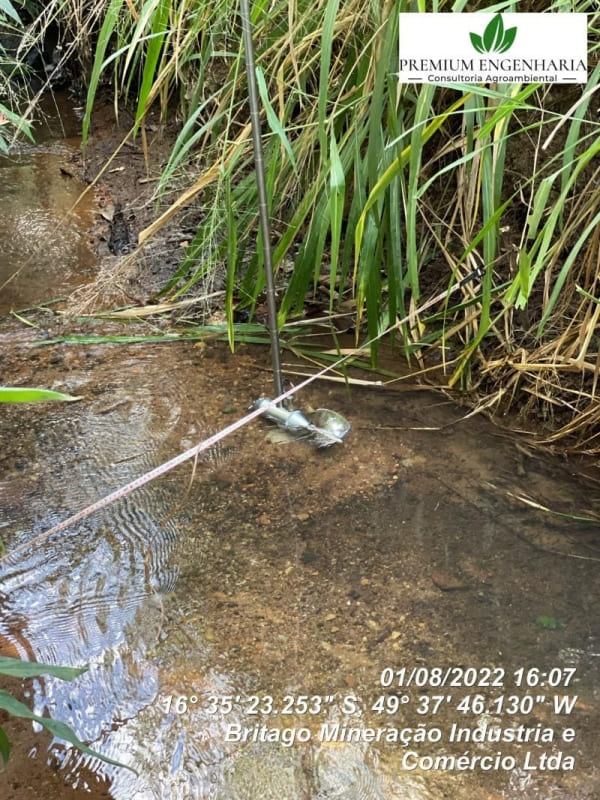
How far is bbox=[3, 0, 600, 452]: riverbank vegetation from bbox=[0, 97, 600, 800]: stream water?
0.17 m

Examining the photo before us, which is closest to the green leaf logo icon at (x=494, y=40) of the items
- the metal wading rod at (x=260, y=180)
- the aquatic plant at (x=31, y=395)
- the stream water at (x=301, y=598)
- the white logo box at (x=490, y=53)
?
the white logo box at (x=490, y=53)

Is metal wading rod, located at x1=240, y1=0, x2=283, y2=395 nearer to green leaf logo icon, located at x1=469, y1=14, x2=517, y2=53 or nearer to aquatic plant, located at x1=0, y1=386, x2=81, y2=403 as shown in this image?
green leaf logo icon, located at x1=469, y1=14, x2=517, y2=53

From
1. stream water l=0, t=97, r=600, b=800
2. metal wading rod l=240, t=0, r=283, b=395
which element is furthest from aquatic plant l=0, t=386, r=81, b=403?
metal wading rod l=240, t=0, r=283, b=395

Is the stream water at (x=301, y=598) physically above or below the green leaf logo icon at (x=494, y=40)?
below

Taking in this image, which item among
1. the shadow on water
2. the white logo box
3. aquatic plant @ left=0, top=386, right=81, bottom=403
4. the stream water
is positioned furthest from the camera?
the shadow on water

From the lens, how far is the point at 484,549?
4.75ft

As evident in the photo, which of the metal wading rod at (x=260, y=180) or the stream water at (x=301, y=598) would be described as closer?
the stream water at (x=301, y=598)

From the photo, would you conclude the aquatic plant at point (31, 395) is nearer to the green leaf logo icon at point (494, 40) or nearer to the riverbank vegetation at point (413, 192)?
the riverbank vegetation at point (413, 192)

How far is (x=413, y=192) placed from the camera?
1543 mm

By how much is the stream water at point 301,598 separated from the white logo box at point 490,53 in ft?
2.31

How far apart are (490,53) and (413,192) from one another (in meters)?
0.29

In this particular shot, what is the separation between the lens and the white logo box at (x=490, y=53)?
4.90 ft

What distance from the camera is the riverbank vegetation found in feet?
5.12

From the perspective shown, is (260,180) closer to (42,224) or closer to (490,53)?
(490,53)
